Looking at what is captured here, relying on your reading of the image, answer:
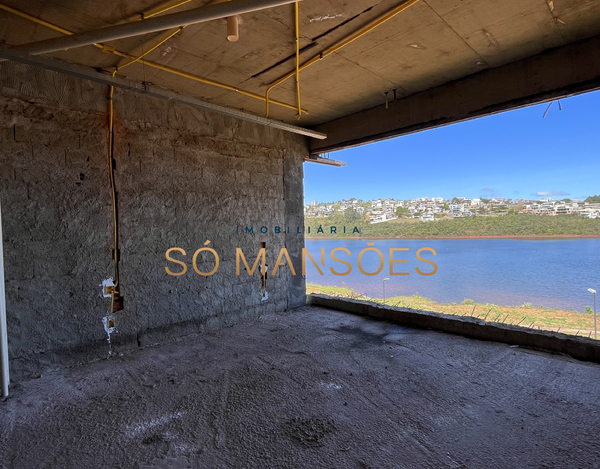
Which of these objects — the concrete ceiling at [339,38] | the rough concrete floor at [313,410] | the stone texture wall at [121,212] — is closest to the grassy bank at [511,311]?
the stone texture wall at [121,212]

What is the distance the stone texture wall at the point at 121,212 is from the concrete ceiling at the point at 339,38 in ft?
1.49

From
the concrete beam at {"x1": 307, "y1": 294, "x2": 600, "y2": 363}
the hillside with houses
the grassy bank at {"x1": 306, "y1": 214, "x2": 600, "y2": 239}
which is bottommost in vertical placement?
the concrete beam at {"x1": 307, "y1": 294, "x2": 600, "y2": 363}

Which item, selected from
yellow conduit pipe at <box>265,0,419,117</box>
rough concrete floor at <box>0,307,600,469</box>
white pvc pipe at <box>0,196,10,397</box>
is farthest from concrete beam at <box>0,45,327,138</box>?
rough concrete floor at <box>0,307,600,469</box>

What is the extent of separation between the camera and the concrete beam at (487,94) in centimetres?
264

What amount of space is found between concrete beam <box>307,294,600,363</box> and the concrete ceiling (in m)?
2.76

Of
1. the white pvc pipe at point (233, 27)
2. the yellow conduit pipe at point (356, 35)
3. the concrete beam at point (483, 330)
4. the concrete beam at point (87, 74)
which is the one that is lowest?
the concrete beam at point (483, 330)

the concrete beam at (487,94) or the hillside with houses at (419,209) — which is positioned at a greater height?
the concrete beam at (487,94)

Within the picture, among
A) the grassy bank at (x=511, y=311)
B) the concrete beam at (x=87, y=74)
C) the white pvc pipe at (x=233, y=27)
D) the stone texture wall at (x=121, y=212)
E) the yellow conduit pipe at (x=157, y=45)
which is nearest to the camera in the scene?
the concrete beam at (x=87, y=74)

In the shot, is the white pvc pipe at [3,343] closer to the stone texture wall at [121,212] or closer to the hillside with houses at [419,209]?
the stone texture wall at [121,212]

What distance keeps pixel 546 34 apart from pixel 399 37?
1264 mm

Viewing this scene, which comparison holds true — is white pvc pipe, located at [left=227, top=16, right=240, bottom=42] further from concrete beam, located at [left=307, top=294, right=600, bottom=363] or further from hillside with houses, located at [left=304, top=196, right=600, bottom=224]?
concrete beam, located at [left=307, top=294, right=600, bottom=363]

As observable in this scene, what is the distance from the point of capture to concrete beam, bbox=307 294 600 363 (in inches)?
106

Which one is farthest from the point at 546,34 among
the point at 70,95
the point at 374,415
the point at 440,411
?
the point at 70,95

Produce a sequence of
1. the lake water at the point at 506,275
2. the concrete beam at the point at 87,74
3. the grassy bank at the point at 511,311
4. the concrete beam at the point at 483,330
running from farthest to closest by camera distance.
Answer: the lake water at the point at 506,275 < the grassy bank at the point at 511,311 < the concrete beam at the point at 483,330 < the concrete beam at the point at 87,74
